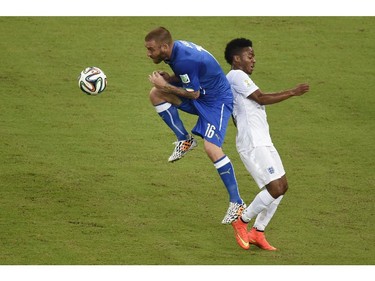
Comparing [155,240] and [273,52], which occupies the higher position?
[273,52]

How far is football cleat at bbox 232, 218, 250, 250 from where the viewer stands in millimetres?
16906

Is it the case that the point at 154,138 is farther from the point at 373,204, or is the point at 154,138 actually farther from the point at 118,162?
the point at 373,204

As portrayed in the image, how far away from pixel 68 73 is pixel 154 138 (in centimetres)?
310

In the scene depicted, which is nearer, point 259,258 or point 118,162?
point 259,258

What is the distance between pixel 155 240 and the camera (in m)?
17.2

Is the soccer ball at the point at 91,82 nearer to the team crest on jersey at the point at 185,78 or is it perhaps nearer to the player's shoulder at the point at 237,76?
the team crest on jersey at the point at 185,78

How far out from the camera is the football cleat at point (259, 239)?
55.5 feet

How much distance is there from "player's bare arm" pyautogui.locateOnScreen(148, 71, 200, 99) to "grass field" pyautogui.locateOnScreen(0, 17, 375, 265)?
1.98 m

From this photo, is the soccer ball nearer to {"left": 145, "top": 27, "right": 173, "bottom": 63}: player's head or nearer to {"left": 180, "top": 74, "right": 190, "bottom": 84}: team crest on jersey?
{"left": 145, "top": 27, "right": 173, "bottom": 63}: player's head

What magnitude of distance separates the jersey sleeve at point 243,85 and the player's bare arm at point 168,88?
22.1 inches

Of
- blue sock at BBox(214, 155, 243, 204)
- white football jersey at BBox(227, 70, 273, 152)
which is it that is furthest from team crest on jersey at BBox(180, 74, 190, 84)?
blue sock at BBox(214, 155, 243, 204)

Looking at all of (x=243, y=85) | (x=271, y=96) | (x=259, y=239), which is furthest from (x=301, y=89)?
(x=259, y=239)

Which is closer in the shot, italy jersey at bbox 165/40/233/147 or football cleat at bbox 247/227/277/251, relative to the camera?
italy jersey at bbox 165/40/233/147

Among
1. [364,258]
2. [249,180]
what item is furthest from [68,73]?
[364,258]
